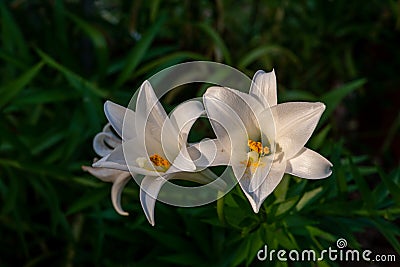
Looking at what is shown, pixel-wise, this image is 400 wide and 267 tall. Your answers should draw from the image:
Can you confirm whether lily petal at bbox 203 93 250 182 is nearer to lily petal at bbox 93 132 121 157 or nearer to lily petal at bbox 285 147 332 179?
lily petal at bbox 285 147 332 179

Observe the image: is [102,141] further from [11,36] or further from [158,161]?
[11,36]

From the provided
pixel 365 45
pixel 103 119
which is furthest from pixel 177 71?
pixel 365 45

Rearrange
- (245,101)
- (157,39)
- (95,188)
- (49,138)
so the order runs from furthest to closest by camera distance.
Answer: (157,39) < (49,138) < (95,188) < (245,101)

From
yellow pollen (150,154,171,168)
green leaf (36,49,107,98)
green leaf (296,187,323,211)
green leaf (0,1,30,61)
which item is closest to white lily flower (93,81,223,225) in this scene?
yellow pollen (150,154,171,168)

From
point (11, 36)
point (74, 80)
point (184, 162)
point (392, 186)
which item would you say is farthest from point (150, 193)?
point (11, 36)

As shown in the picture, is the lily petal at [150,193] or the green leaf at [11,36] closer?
the lily petal at [150,193]

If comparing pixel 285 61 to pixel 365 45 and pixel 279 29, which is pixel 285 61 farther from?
pixel 365 45

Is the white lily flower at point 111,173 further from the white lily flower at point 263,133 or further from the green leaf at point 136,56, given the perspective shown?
the green leaf at point 136,56

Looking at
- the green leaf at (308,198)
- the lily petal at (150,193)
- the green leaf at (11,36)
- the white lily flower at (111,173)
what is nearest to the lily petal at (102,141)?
the white lily flower at (111,173)
